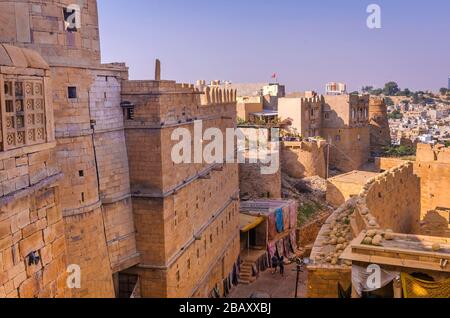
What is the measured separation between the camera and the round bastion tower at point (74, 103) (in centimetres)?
1045

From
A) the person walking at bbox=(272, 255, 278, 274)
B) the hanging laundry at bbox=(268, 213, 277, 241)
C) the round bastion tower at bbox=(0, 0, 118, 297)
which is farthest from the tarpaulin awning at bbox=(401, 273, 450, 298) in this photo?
the hanging laundry at bbox=(268, 213, 277, 241)

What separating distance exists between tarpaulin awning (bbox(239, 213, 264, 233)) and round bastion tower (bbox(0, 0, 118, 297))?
11.5m

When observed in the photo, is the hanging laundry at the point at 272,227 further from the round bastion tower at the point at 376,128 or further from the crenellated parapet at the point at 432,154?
the round bastion tower at the point at 376,128

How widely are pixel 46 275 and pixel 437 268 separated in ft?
18.2

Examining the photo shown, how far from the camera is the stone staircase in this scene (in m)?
21.6

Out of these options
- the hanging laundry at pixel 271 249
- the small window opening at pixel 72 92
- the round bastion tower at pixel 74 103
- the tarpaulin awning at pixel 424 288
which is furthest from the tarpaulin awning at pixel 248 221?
the tarpaulin awning at pixel 424 288

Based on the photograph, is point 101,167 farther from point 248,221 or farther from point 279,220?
point 279,220

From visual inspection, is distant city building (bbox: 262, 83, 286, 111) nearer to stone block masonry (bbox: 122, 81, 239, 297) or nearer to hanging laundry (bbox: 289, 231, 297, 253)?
hanging laundry (bbox: 289, 231, 297, 253)

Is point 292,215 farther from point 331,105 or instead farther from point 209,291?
point 331,105

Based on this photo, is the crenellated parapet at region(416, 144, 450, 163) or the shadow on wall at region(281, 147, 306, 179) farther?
the shadow on wall at region(281, 147, 306, 179)

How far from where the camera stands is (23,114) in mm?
6359

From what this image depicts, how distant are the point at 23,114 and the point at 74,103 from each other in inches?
197

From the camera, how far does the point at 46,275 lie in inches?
267
